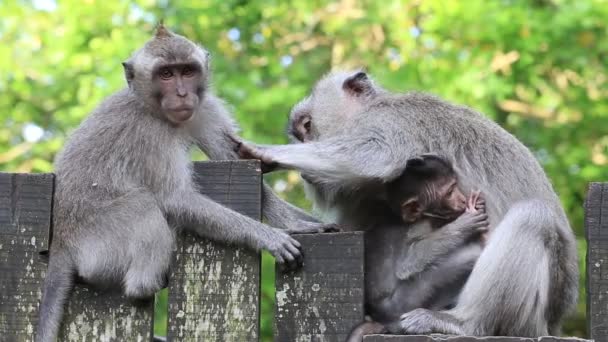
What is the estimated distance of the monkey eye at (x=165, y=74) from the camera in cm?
621

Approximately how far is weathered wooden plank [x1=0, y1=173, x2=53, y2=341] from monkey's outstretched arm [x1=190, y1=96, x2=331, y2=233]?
1398mm

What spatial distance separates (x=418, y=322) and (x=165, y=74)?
2.46 meters

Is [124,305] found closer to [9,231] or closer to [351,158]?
[9,231]

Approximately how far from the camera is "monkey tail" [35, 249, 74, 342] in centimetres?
438

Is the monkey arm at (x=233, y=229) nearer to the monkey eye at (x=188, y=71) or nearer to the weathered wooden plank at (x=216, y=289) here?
the weathered wooden plank at (x=216, y=289)

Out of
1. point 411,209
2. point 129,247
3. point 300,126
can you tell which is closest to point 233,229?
point 129,247

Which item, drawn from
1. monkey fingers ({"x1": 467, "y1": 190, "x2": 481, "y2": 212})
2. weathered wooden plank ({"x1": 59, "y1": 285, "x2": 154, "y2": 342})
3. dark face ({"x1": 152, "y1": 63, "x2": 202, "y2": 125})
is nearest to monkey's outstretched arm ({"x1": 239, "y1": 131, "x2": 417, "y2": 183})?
monkey fingers ({"x1": 467, "y1": 190, "x2": 481, "y2": 212})

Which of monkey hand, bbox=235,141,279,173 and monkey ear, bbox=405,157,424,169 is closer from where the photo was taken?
monkey ear, bbox=405,157,424,169

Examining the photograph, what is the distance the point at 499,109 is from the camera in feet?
51.9

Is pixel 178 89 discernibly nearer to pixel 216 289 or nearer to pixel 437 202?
pixel 437 202

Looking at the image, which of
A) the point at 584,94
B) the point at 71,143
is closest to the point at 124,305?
the point at 71,143

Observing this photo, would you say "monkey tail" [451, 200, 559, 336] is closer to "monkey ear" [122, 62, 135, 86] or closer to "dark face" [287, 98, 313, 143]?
"dark face" [287, 98, 313, 143]

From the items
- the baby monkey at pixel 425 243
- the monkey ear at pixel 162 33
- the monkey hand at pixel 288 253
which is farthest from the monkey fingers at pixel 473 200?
the monkey ear at pixel 162 33

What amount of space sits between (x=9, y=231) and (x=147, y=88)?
1.81m
